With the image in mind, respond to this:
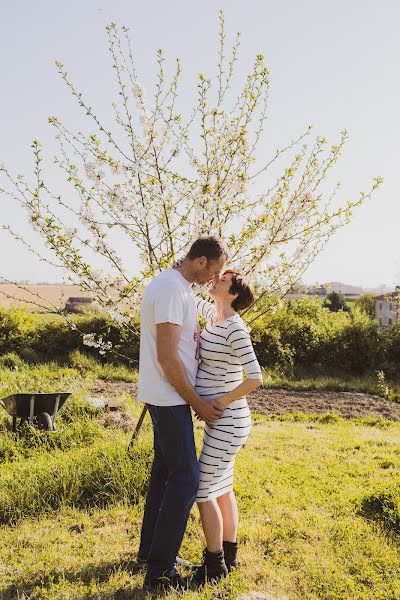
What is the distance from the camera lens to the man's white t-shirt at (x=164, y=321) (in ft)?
9.33

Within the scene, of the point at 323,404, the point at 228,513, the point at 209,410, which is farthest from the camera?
the point at 323,404

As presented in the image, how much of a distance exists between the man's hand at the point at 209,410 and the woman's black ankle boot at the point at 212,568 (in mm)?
804

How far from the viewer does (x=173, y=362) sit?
2.84 meters

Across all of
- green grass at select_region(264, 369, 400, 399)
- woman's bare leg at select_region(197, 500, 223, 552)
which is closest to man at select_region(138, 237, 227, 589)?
woman's bare leg at select_region(197, 500, 223, 552)

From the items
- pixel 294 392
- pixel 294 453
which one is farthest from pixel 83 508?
pixel 294 392

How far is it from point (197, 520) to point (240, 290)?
6.35 ft

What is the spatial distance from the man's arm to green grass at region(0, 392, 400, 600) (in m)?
1.07

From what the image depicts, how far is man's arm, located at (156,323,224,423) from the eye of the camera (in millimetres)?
2834

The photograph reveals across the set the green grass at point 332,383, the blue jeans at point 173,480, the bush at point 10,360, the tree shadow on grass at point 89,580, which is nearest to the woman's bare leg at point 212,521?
the blue jeans at point 173,480

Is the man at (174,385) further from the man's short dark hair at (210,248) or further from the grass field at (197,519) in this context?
the grass field at (197,519)

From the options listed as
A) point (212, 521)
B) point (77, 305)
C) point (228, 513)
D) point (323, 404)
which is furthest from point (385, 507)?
point (77, 305)

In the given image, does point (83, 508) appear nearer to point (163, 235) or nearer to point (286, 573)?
point (286, 573)

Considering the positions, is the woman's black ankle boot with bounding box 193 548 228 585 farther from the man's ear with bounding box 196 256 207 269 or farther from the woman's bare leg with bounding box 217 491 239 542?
the man's ear with bounding box 196 256 207 269

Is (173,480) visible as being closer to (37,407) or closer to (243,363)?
(243,363)
